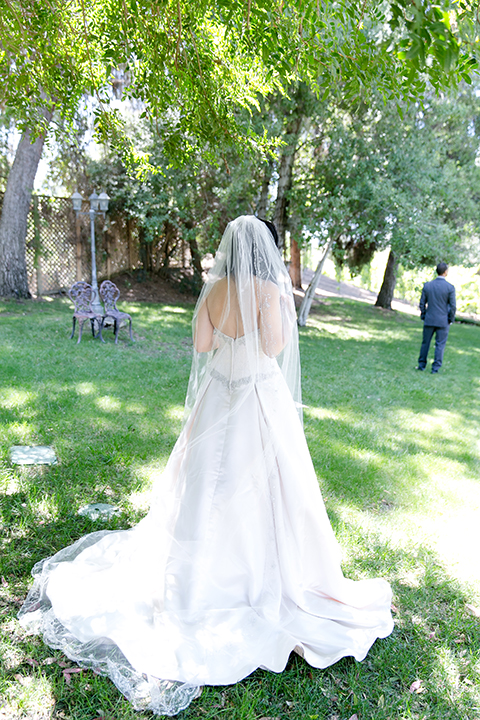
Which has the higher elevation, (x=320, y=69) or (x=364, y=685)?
(x=320, y=69)

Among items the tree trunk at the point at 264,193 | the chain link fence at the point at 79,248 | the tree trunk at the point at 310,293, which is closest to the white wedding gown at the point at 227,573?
the tree trunk at the point at 310,293

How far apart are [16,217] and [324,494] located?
1084 centimetres

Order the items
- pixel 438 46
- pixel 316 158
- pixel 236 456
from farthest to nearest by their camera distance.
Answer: pixel 316 158 → pixel 236 456 → pixel 438 46

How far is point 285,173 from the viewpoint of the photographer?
1159 centimetres

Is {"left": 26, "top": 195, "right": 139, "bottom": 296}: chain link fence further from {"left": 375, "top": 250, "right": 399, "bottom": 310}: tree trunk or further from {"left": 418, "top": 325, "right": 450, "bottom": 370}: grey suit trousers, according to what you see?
{"left": 418, "top": 325, "right": 450, "bottom": 370}: grey suit trousers

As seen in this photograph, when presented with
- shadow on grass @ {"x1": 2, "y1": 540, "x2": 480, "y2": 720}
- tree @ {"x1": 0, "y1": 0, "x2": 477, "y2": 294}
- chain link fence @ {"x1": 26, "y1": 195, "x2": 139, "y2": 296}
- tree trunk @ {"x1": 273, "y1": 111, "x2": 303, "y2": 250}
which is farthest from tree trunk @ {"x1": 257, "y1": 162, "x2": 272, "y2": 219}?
shadow on grass @ {"x1": 2, "y1": 540, "x2": 480, "y2": 720}

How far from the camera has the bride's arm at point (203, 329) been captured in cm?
273

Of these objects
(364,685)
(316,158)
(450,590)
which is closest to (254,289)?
(364,685)

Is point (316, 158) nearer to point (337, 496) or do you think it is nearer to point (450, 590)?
point (337, 496)

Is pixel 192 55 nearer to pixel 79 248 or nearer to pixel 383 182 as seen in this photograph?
pixel 383 182

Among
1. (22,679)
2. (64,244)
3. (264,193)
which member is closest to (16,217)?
(64,244)

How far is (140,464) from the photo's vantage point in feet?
13.5

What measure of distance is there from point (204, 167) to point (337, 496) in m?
10.4

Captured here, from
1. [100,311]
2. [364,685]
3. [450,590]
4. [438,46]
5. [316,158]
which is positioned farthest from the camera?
[316,158]
